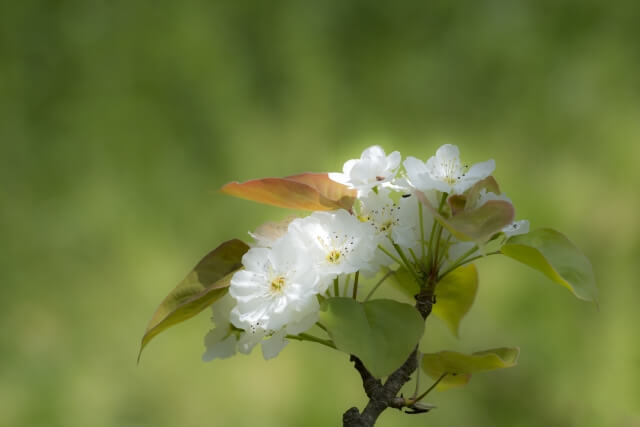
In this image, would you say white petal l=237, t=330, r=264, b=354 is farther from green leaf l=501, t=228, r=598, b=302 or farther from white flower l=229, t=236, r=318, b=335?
green leaf l=501, t=228, r=598, b=302

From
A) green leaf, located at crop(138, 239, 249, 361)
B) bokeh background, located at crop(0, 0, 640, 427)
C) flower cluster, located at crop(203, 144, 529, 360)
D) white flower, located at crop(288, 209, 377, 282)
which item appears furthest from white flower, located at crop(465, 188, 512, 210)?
bokeh background, located at crop(0, 0, 640, 427)

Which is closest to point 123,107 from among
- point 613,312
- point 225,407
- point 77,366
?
point 77,366

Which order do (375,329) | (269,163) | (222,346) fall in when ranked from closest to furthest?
(375,329)
(222,346)
(269,163)

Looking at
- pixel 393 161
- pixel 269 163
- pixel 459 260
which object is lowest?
pixel 269 163

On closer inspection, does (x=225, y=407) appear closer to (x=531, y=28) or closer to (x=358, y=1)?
(x=358, y=1)

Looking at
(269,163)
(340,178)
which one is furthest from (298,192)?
(269,163)

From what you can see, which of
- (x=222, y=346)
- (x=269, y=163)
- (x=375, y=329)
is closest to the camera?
(x=375, y=329)

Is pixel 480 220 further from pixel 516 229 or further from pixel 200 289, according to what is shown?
pixel 200 289
